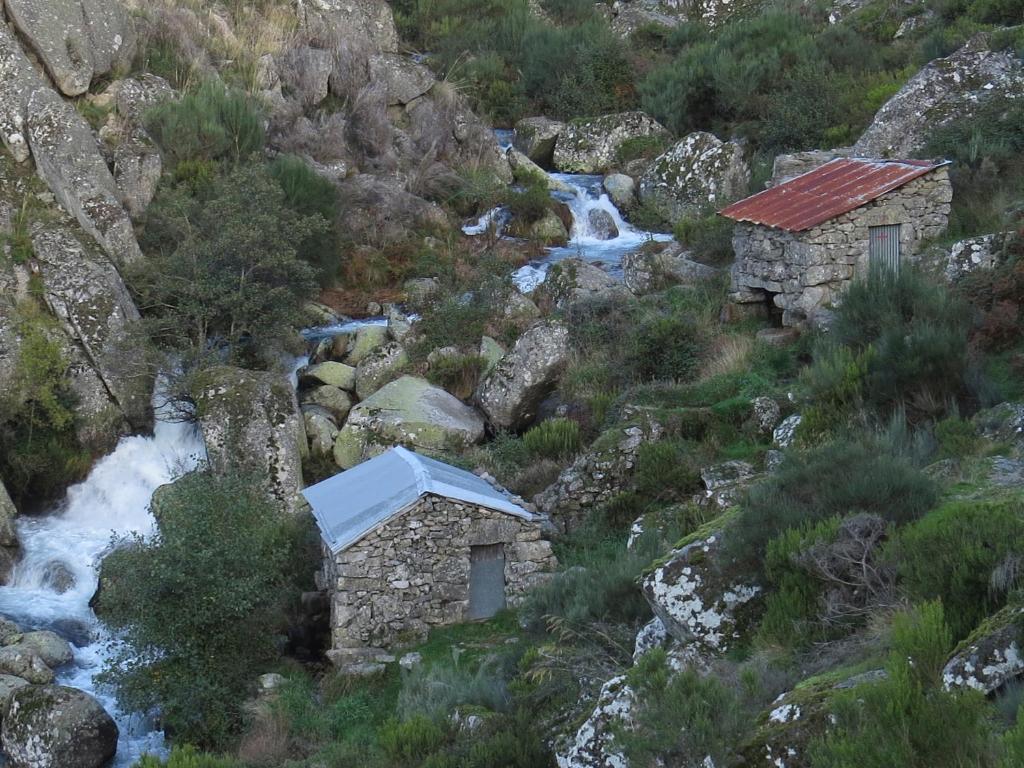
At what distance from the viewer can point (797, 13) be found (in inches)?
1406

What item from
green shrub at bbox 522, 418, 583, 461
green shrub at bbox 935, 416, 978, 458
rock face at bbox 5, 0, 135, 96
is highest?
rock face at bbox 5, 0, 135, 96

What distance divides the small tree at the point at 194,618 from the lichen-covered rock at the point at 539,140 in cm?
2070

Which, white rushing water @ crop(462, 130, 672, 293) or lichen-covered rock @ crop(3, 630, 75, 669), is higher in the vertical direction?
white rushing water @ crop(462, 130, 672, 293)

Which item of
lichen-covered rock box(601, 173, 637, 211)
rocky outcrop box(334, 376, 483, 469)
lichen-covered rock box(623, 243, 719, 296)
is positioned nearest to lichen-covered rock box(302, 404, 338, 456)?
rocky outcrop box(334, 376, 483, 469)

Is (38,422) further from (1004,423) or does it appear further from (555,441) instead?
(1004,423)

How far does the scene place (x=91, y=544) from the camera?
18531 millimetres

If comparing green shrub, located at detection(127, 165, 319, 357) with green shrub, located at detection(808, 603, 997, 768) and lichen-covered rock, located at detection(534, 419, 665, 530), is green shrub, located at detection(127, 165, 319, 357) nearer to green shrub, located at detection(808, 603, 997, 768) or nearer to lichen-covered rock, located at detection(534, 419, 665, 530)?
lichen-covered rock, located at detection(534, 419, 665, 530)

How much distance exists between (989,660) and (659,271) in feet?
57.1

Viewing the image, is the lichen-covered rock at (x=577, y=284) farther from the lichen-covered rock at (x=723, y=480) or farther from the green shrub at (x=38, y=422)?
the green shrub at (x=38, y=422)

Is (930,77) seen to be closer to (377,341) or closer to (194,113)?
(377,341)

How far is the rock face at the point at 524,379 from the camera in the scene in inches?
786

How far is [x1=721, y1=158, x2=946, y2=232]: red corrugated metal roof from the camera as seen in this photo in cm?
1834

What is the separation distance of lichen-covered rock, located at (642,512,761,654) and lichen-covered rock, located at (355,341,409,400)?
12938 millimetres

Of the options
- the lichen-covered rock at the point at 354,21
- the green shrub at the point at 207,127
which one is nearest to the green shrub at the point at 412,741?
the green shrub at the point at 207,127
